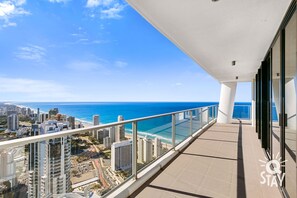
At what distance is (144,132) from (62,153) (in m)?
1.64

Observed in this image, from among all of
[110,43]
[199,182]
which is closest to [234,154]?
[199,182]

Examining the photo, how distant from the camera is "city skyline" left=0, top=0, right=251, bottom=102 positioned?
8.14 m

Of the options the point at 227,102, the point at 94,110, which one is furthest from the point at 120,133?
the point at 94,110

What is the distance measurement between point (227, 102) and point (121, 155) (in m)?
8.76

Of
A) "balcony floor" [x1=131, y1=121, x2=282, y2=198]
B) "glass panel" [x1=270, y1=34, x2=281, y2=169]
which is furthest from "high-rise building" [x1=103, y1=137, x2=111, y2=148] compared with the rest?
"glass panel" [x1=270, y1=34, x2=281, y2=169]

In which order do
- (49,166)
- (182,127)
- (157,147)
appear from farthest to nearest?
(182,127), (157,147), (49,166)

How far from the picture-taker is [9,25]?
844cm

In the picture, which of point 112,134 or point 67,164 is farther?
point 112,134

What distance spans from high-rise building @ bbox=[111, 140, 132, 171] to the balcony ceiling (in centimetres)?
187

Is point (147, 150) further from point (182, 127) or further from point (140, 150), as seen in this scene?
point (182, 127)

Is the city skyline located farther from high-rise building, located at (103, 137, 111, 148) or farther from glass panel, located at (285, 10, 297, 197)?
high-rise building, located at (103, 137, 111, 148)

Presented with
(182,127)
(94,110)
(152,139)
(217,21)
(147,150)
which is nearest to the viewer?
(217,21)

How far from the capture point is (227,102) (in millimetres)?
9641

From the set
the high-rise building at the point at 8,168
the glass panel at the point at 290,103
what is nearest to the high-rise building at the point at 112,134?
the high-rise building at the point at 8,168
